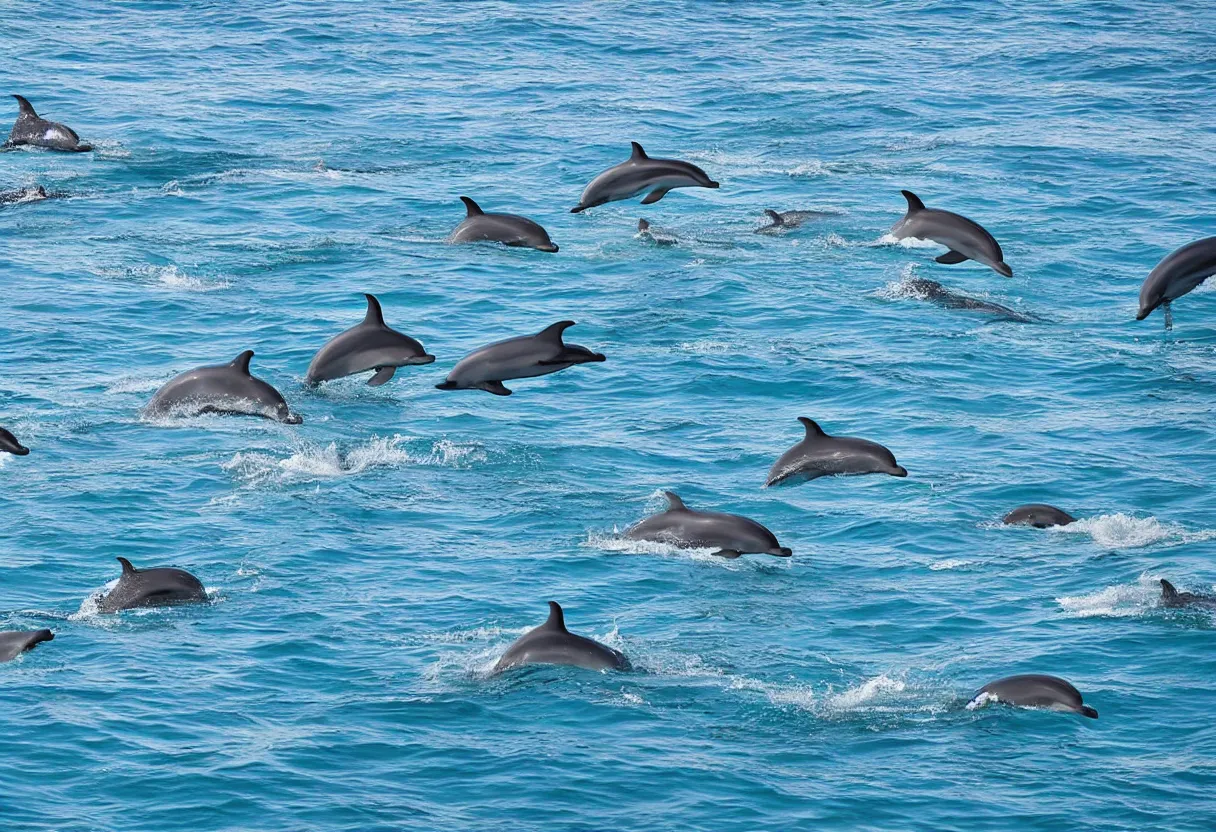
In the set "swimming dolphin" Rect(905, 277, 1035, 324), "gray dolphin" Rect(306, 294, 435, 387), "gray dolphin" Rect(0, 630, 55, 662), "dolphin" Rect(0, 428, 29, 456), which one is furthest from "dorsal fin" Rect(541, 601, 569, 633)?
"swimming dolphin" Rect(905, 277, 1035, 324)

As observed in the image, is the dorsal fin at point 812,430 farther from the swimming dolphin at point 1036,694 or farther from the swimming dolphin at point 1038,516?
the swimming dolphin at point 1036,694

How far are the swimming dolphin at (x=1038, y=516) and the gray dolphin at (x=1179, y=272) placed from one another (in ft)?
8.30

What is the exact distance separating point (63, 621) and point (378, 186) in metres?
19.5

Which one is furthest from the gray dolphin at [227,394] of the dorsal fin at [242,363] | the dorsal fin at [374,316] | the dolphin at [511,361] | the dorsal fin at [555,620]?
the dorsal fin at [555,620]

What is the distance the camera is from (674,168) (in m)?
28.3

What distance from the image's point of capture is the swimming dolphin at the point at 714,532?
21.1 metres

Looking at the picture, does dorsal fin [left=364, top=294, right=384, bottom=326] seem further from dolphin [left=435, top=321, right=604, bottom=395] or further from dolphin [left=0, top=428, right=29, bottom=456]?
dolphin [left=0, top=428, right=29, bottom=456]

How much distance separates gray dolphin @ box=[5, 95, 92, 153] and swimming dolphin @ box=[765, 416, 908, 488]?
21.3 meters

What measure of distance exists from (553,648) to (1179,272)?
30.5ft

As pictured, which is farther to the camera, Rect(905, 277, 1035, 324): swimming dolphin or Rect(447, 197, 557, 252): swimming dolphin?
Rect(447, 197, 557, 252): swimming dolphin

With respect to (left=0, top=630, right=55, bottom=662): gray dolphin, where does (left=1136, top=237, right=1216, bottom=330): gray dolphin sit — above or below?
above

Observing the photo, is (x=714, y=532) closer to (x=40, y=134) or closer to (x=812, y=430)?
(x=812, y=430)

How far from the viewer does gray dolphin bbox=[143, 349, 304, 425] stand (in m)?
24.0

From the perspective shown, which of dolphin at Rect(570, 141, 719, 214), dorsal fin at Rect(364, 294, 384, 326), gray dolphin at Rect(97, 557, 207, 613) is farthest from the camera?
dolphin at Rect(570, 141, 719, 214)
